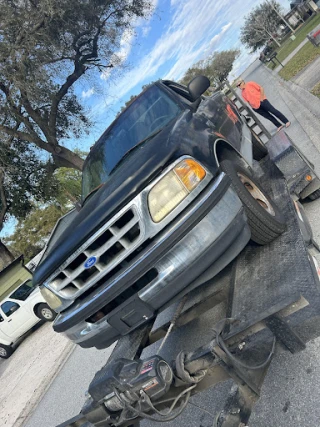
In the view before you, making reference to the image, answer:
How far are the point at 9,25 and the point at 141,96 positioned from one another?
1126cm

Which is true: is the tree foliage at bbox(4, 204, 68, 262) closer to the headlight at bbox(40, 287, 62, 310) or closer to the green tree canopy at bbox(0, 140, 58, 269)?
the green tree canopy at bbox(0, 140, 58, 269)

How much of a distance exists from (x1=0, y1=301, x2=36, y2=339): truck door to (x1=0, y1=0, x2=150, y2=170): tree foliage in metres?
6.81

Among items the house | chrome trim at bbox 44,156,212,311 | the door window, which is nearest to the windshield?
chrome trim at bbox 44,156,212,311

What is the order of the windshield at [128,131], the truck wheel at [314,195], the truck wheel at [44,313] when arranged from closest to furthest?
the windshield at [128,131], the truck wheel at [314,195], the truck wheel at [44,313]

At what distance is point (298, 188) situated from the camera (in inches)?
160

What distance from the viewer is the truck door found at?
943cm

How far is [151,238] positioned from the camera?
2.59 metres

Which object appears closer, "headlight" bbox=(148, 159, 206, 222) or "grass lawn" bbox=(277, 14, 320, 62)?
"headlight" bbox=(148, 159, 206, 222)

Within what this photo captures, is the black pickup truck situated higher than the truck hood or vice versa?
the truck hood

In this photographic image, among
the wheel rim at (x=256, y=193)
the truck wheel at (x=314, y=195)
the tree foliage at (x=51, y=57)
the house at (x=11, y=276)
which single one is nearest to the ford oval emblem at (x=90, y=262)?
the wheel rim at (x=256, y=193)

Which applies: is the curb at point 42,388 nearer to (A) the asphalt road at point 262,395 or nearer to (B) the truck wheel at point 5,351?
(A) the asphalt road at point 262,395

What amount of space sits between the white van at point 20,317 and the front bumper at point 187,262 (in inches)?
282

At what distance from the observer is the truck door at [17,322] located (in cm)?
943

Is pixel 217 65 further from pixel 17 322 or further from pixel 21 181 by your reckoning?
pixel 17 322
